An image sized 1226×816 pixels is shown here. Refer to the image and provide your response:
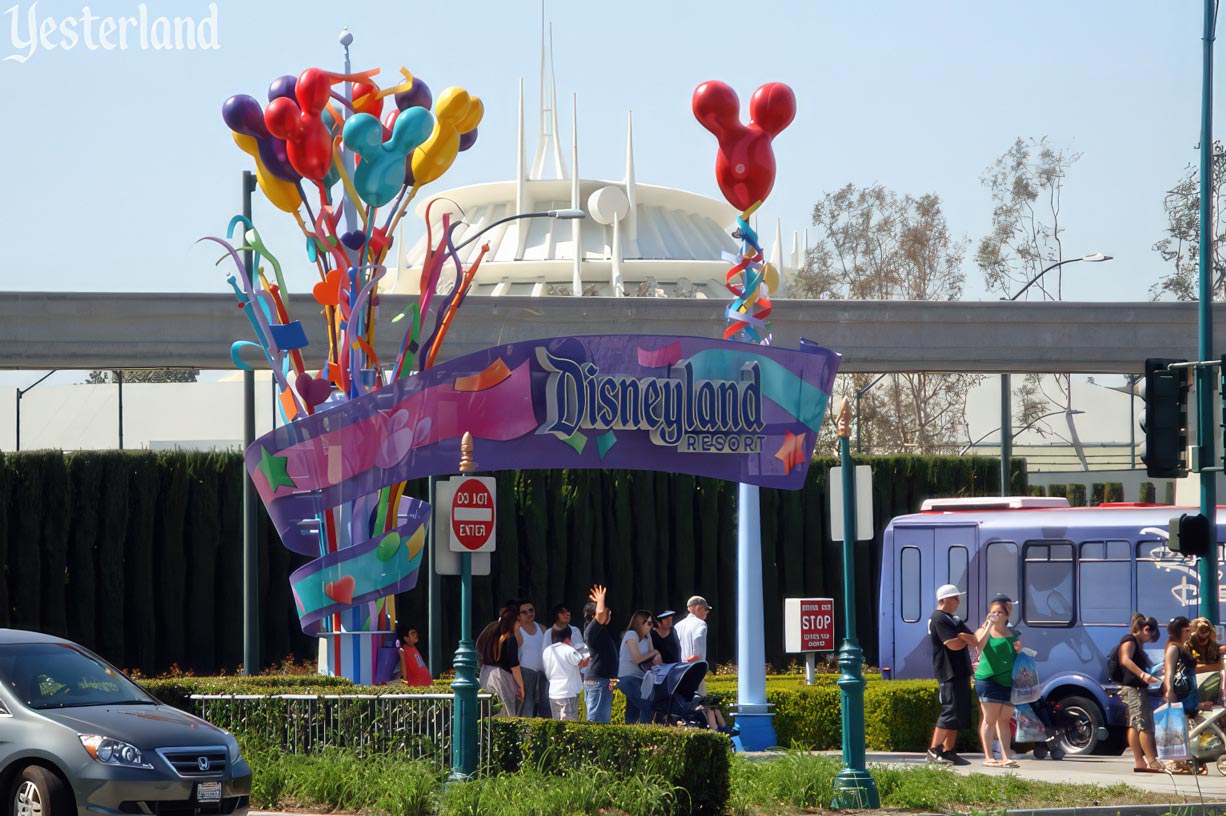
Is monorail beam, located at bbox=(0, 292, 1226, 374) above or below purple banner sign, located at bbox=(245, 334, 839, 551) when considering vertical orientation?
above

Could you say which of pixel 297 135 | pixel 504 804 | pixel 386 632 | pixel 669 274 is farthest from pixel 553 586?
pixel 669 274

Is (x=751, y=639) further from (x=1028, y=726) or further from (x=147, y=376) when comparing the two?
(x=147, y=376)

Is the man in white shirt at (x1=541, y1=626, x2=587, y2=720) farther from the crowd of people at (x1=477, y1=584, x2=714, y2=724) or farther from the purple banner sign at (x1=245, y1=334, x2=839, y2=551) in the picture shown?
the purple banner sign at (x1=245, y1=334, x2=839, y2=551)

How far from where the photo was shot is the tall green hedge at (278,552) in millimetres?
26484

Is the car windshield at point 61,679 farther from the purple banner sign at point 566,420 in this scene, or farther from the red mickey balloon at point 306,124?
the red mickey balloon at point 306,124

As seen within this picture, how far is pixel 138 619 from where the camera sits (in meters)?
26.9

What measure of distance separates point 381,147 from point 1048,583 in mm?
9869

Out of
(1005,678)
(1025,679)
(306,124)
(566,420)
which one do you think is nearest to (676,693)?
(1005,678)

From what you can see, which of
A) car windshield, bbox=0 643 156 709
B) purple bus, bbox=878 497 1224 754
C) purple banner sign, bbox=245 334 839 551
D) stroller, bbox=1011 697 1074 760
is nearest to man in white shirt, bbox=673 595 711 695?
purple banner sign, bbox=245 334 839 551

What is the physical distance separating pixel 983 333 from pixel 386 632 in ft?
48.3

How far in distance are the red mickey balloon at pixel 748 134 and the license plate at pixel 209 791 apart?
10582 mm

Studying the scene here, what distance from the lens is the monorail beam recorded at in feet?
93.0

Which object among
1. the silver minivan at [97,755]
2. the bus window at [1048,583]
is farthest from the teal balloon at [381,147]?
the silver minivan at [97,755]

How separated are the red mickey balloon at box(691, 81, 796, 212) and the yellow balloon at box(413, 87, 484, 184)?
10.9ft
